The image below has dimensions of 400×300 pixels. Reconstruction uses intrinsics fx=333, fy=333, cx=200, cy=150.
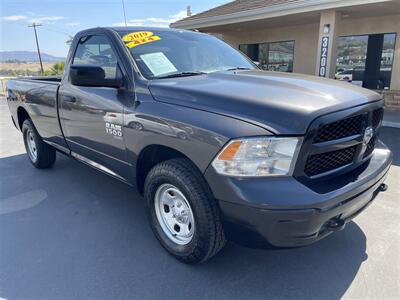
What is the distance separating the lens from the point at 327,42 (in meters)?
9.45

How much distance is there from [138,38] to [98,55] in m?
0.56

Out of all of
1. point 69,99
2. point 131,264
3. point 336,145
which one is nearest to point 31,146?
point 69,99

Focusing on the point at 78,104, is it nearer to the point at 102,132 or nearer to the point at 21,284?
the point at 102,132

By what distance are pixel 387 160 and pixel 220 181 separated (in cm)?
156

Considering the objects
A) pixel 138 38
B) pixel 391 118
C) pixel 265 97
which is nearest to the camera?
pixel 265 97

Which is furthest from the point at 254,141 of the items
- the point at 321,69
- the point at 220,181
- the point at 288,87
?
the point at 321,69

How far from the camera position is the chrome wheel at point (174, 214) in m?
2.59

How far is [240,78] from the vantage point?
9.07 feet

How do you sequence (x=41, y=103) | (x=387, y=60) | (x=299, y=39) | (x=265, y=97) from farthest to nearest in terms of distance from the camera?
1. (x=299, y=39)
2. (x=387, y=60)
3. (x=41, y=103)
4. (x=265, y=97)

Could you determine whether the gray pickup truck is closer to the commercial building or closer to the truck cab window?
the truck cab window

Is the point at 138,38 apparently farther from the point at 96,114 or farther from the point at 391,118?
the point at 391,118

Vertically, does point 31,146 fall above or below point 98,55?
below

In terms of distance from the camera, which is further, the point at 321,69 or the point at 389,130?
the point at 321,69

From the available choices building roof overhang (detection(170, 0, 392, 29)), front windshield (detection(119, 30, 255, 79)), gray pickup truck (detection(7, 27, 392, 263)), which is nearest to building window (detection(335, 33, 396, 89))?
building roof overhang (detection(170, 0, 392, 29))
